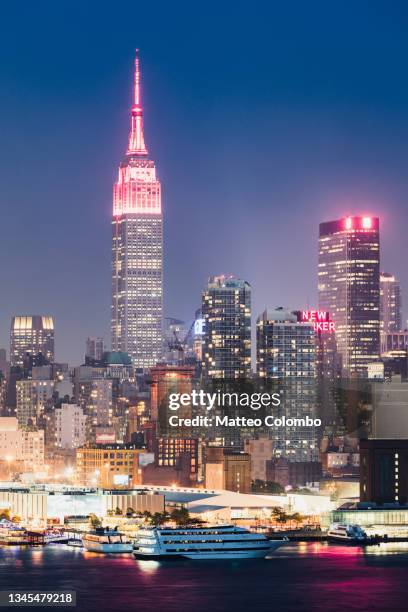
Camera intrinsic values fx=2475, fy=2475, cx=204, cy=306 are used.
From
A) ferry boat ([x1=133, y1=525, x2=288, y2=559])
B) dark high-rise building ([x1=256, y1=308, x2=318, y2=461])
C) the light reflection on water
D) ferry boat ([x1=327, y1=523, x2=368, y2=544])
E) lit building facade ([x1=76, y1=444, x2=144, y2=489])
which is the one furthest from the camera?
dark high-rise building ([x1=256, y1=308, x2=318, y2=461])

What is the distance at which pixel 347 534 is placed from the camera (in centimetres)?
12012

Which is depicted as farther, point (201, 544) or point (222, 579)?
point (201, 544)

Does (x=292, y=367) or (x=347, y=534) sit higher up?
(x=292, y=367)

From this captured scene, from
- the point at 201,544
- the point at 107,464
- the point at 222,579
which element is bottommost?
the point at 222,579

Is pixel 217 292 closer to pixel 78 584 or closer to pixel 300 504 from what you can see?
pixel 300 504

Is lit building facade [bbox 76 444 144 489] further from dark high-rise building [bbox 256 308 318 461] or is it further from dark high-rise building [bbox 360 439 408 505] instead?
dark high-rise building [bbox 360 439 408 505]

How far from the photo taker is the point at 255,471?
159375 millimetres

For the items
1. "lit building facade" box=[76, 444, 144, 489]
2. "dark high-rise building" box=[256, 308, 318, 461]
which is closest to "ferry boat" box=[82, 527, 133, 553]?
"lit building facade" box=[76, 444, 144, 489]

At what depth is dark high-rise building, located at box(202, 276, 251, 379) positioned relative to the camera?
195 m

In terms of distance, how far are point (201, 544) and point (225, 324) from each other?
86879 millimetres

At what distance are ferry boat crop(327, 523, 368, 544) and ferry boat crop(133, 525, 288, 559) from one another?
8096mm

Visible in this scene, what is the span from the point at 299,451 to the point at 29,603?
7842 centimetres

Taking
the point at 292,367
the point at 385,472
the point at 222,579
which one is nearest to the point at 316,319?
the point at 292,367

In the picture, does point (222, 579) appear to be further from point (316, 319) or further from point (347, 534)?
point (316, 319)
